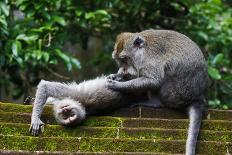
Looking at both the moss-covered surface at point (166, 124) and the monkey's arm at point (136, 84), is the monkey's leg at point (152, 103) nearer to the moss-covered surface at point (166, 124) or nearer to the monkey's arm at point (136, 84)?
the monkey's arm at point (136, 84)

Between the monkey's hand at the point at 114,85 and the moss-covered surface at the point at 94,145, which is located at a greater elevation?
the monkey's hand at the point at 114,85

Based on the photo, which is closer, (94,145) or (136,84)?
(94,145)

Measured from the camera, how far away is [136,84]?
24.1 feet

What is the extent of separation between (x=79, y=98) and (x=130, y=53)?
2.78ft

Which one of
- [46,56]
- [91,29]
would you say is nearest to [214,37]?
[91,29]

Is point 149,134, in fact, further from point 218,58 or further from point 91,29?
point 91,29

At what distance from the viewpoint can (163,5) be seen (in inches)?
446

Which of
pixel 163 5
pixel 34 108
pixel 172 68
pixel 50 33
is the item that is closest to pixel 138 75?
A: pixel 172 68

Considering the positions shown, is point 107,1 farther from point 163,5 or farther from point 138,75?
point 138,75

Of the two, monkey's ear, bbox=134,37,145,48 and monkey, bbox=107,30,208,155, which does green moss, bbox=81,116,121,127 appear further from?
monkey's ear, bbox=134,37,145,48

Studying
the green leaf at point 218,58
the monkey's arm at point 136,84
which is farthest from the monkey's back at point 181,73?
the green leaf at point 218,58

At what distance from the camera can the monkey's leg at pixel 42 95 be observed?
643 centimetres

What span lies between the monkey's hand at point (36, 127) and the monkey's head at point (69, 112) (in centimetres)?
21

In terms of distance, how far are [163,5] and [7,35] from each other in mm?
2933
